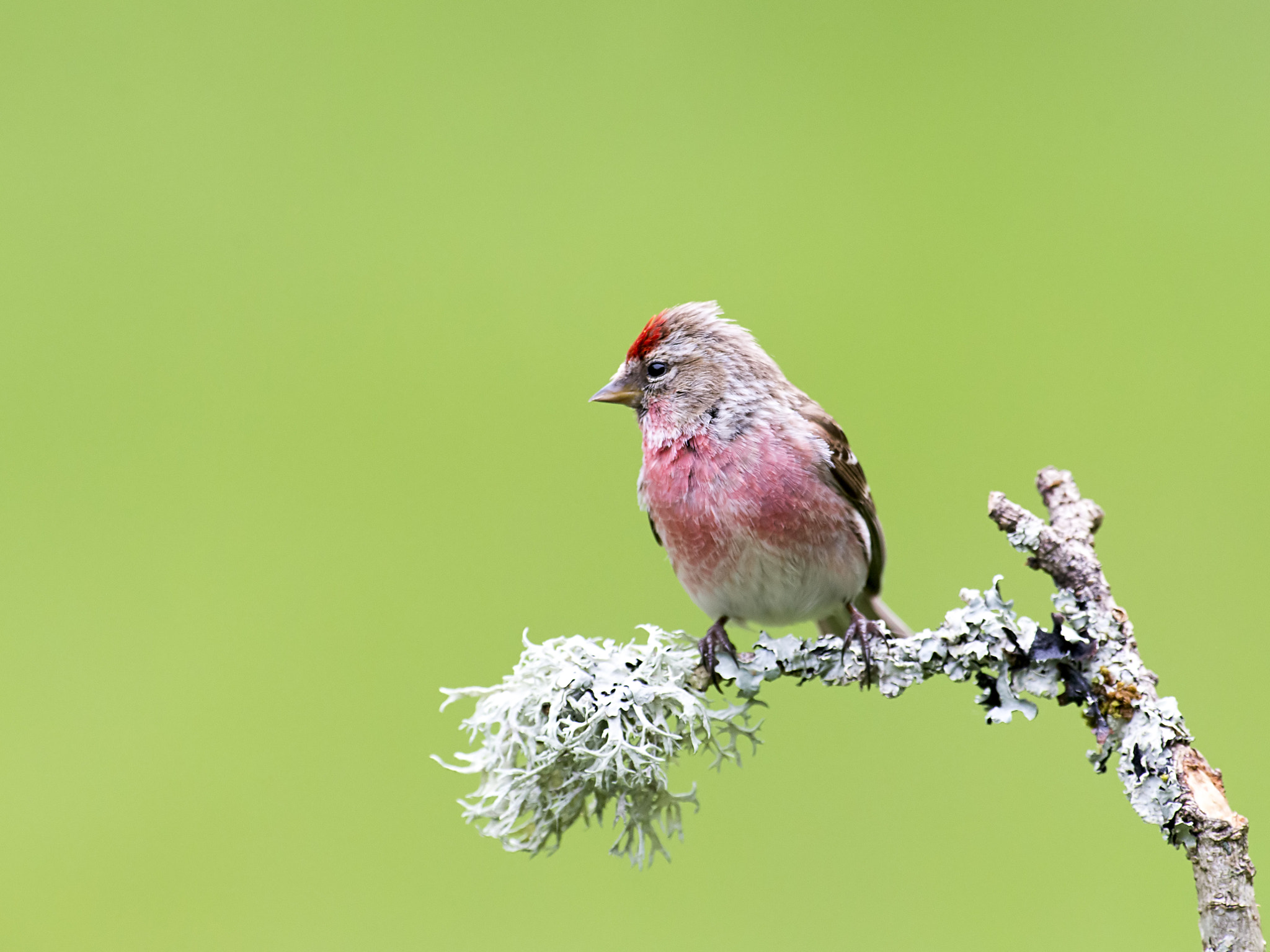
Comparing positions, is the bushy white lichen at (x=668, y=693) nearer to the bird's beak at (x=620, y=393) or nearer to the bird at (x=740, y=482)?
the bird at (x=740, y=482)

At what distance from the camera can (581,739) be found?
1.35 metres

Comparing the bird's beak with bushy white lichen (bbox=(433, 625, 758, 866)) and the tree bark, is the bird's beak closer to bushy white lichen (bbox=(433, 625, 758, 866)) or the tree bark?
bushy white lichen (bbox=(433, 625, 758, 866))

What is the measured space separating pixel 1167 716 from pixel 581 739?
2.19 ft

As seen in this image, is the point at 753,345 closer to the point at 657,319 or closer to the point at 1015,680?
the point at 657,319

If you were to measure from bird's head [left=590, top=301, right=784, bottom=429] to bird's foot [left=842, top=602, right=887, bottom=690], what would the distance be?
16.8 inches

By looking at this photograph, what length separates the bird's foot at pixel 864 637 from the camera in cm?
131

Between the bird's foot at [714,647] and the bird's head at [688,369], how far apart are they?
360 mm

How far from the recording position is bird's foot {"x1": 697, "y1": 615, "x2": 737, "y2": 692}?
1.43 meters

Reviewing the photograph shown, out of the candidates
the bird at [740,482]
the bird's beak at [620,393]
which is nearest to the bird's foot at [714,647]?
the bird at [740,482]

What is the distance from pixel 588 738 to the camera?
4.49 ft

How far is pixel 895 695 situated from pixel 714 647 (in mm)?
505

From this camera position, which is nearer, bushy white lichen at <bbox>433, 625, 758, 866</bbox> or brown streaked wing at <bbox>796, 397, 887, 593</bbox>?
bushy white lichen at <bbox>433, 625, 758, 866</bbox>

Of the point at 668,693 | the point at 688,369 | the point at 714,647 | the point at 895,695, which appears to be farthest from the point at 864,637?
the point at 688,369

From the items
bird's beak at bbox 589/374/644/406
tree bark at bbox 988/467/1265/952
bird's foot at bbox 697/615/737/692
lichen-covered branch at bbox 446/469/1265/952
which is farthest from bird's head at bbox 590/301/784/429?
tree bark at bbox 988/467/1265/952
